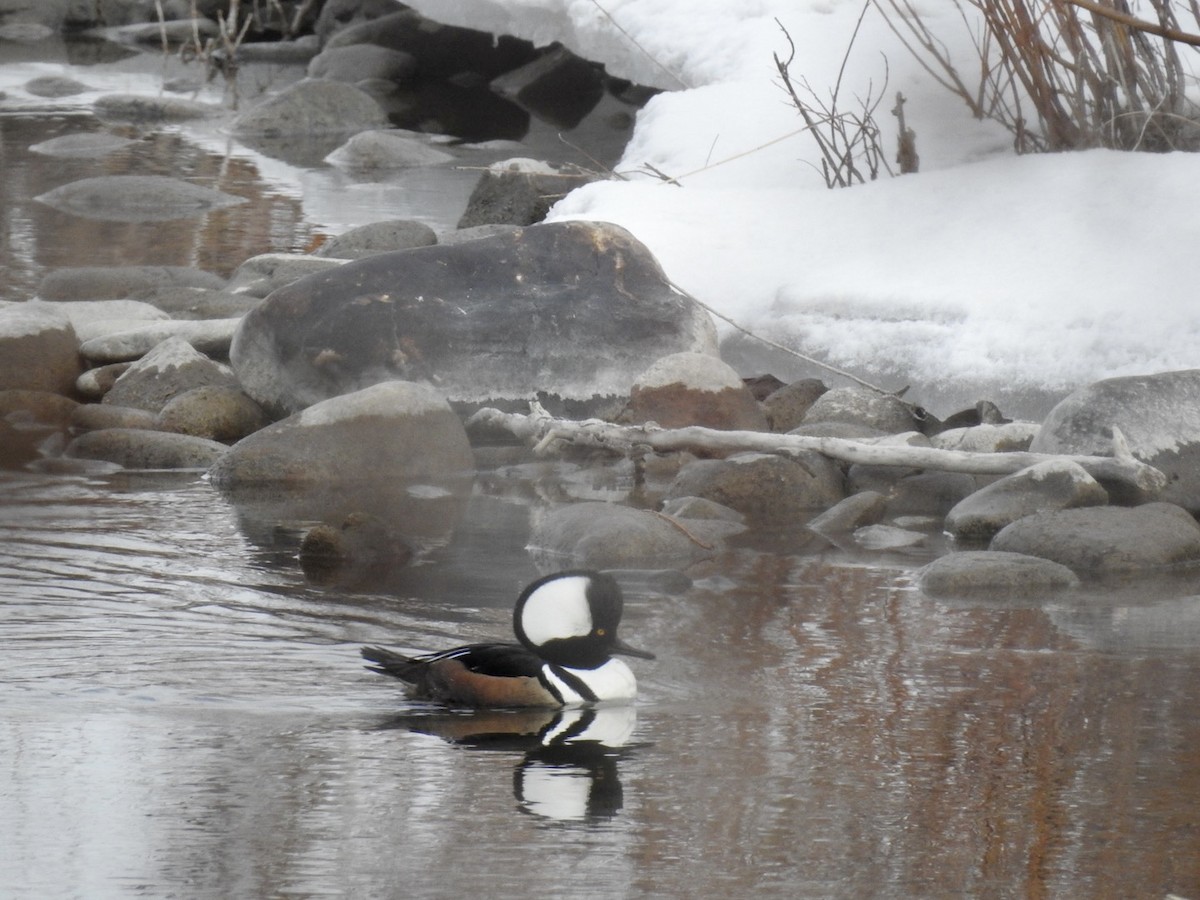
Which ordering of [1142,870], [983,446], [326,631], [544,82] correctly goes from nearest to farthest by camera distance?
[1142,870] < [326,631] < [983,446] < [544,82]

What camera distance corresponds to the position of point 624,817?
10.4 feet

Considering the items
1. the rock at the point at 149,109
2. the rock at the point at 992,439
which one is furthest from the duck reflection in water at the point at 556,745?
the rock at the point at 149,109

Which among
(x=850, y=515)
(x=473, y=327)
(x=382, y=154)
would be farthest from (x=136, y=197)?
(x=850, y=515)

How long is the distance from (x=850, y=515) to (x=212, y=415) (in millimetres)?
2546

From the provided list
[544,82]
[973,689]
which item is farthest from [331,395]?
[544,82]

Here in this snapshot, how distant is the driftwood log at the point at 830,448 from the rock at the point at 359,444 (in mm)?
352

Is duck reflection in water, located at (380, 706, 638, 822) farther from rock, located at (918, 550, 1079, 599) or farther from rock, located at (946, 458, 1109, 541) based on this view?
rock, located at (946, 458, 1109, 541)

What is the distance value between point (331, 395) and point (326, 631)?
256cm

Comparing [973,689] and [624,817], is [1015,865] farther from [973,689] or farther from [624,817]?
[973,689]

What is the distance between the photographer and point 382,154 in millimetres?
15633

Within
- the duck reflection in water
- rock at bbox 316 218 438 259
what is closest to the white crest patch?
the duck reflection in water

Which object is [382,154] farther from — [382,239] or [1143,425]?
[1143,425]

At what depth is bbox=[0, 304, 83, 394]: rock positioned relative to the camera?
725cm

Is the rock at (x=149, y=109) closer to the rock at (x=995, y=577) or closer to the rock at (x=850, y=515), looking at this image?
the rock at (x=850, y=515)
